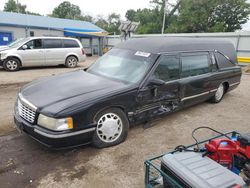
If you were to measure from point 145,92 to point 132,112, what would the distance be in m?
0.40

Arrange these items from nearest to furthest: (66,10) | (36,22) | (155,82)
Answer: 1. (155,82)
2. (36,22)
3. (66,10)

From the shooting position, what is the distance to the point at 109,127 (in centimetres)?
313

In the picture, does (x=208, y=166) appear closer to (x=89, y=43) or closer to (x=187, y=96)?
(x=187, y=96)

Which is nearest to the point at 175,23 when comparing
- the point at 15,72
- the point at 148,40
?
the point at 15,72

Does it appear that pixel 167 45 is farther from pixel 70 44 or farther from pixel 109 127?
pixel 70 44

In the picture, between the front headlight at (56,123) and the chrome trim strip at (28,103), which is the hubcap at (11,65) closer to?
the chrome trim strip at (28,103)

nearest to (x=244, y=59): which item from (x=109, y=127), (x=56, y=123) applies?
(x=109, y=127)

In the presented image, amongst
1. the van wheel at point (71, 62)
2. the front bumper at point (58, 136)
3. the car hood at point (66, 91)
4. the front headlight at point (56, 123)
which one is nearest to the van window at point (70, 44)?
the van wheel at point (71, 62)

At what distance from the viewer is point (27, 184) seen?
7.94 feet

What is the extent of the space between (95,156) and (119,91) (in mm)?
1006

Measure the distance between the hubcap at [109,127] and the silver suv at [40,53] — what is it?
832cm

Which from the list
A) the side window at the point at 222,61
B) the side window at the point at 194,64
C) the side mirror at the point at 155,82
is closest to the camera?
the side mirror at the point at 155,82

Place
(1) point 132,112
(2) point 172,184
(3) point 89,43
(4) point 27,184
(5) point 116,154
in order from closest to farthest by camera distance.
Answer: (2) point 172,184 < (4) point 27,184 < (5) point 116,154 < (1) point 132,112 < (3) point 89,43

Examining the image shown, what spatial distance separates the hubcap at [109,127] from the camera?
308cm
